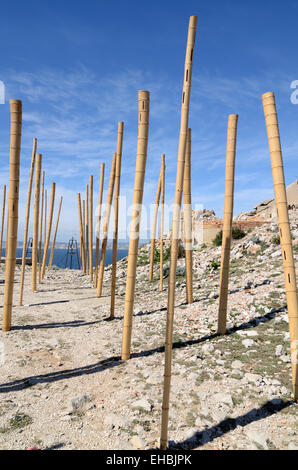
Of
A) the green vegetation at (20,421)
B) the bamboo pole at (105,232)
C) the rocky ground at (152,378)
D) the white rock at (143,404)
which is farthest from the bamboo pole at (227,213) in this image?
the bamboo pole at (105,232)

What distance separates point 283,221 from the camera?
3.97m

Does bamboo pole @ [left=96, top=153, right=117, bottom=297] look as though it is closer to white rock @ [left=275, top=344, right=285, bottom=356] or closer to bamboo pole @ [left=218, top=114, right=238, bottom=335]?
bamboo pole @ [left=218, top=114, right=238, bottom=335]

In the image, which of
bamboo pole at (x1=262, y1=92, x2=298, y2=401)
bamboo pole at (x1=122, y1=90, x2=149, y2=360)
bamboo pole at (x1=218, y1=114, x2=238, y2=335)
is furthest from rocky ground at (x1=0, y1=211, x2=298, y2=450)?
bamboo pole at (x1=122, y1=90, x2=149, y2=360)

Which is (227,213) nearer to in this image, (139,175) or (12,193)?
(139,175)

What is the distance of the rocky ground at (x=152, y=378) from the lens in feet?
10.8

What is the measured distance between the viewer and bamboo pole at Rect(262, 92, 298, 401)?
3.84 meters

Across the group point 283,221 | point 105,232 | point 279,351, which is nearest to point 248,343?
point 279,351

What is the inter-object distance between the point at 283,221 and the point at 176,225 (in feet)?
5.35

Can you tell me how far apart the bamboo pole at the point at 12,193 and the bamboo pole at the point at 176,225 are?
14.2 ft

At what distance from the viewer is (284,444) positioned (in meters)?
3.11

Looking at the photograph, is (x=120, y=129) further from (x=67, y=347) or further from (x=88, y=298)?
(x=88, y=298)

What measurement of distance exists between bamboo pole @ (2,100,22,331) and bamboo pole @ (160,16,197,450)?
433cm

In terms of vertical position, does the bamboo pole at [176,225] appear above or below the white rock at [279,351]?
above

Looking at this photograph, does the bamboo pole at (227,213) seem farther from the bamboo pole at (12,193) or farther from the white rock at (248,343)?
the bamboo pole at (12,193)
